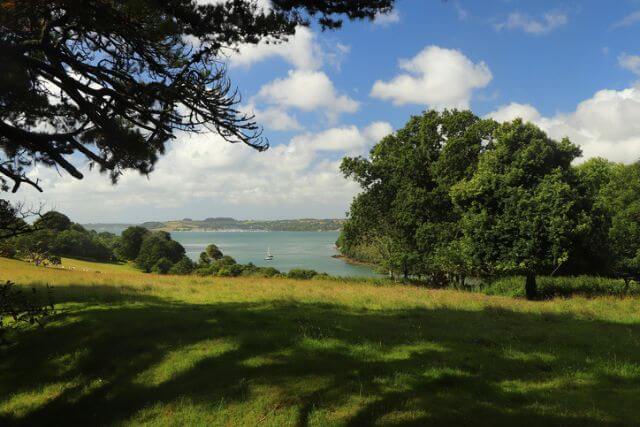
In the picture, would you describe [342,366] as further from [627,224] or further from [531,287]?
[627,224]

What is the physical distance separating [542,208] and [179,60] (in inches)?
650

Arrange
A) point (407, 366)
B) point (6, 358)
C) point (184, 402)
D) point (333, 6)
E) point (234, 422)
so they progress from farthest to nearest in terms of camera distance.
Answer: point (6, 358), point (333, 6), point (407, 366), point (184, 402), point (234, 422)

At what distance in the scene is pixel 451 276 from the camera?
33.8m

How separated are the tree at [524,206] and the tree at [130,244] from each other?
88852mm

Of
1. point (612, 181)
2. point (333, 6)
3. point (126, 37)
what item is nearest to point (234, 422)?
point (333, 6)

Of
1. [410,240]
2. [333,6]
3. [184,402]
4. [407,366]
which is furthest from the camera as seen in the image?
[410,240]

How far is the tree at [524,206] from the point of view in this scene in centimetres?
1806

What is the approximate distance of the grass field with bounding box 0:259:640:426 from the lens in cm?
539

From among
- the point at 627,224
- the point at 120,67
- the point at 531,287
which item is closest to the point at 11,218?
the point at 120,67

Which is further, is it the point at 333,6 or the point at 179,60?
the point at 179,60

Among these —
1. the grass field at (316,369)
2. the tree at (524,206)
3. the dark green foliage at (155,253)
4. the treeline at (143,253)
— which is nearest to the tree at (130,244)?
the treeline at (143,253)

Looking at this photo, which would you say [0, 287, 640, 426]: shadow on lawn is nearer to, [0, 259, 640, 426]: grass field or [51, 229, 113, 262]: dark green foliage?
[0, 259, 640, 426]: grass field

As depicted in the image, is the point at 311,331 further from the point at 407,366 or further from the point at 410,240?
the point at 410,240

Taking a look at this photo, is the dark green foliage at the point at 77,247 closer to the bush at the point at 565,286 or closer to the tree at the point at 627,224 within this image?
the bush at the point at 565,286
